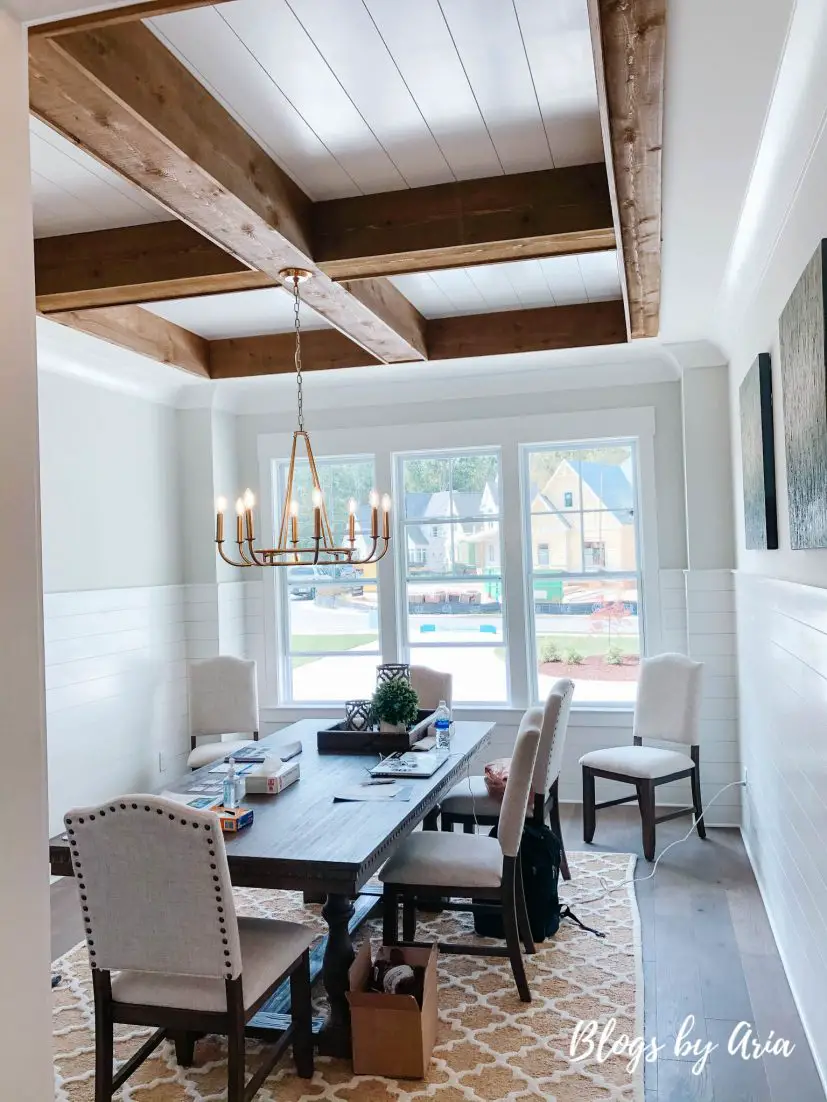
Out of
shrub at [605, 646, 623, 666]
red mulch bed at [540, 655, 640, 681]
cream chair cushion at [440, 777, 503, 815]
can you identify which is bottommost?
cream chair cushion at [440, 777, 503, 815]

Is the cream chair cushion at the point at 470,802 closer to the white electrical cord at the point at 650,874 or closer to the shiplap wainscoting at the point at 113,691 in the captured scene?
the white electrical cord at the point at 650,874

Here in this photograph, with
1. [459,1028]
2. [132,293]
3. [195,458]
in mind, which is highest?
[132,293]

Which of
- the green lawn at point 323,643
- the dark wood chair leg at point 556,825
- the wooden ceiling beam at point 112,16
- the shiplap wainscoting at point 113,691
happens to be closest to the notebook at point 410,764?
the dark wood chair leg at point 556,825

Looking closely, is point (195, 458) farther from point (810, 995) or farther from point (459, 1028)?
point (810, 995)

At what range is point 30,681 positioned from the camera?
121 cm

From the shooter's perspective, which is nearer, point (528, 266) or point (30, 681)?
point (30, 681)

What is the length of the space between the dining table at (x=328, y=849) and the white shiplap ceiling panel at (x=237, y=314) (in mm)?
2186

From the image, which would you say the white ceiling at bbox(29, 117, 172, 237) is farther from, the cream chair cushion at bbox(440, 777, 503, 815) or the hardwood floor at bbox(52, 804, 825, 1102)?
the hardwood floor at bbox(52, 804, 825, 1102)

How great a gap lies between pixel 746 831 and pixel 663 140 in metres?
3.48

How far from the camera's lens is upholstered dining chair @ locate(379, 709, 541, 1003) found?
3115mm

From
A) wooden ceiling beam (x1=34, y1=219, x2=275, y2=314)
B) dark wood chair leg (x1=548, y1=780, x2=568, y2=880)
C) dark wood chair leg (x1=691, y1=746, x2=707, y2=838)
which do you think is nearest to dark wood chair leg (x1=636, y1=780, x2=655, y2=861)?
dark wood chair leg (x1=691, y1=746, x2=707, y2=838)

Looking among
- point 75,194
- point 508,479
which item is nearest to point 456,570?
point 508,479

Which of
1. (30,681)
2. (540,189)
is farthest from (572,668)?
(30,681)

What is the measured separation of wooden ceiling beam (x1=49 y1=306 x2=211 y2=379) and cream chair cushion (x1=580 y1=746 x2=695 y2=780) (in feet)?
9.91
